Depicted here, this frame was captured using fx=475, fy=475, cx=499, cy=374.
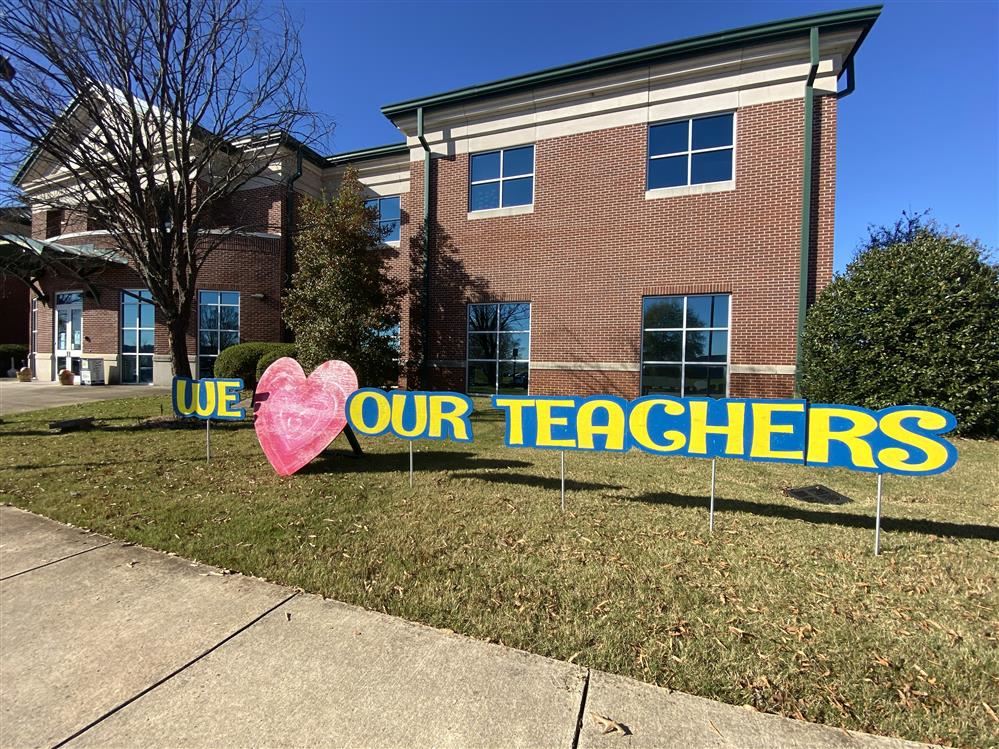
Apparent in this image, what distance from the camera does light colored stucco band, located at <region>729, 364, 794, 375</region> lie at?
11.6m

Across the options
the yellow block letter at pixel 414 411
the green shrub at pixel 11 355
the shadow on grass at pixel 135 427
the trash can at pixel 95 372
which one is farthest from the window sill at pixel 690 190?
the green shrub at pixel 11 355

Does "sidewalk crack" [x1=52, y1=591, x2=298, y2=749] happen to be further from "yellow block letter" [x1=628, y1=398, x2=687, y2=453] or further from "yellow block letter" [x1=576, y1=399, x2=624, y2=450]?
"yellow block letter" [x1=628, y1=398, x2=687, y2=453]

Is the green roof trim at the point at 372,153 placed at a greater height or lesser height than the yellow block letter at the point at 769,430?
greater

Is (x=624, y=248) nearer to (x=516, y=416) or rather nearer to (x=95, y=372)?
(x=516, y=416)

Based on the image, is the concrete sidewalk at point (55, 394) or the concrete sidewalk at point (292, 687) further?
the concrete sidewalk at point (55, 394)

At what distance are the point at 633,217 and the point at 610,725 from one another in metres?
12.6

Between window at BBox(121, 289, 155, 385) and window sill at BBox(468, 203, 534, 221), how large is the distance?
13897mm

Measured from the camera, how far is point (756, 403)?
4531 mm

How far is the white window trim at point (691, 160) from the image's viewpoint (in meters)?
12.1

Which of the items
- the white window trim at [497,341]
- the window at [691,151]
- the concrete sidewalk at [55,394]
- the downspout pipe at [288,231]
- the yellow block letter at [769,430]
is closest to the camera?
the yellow block letter at [769,430]

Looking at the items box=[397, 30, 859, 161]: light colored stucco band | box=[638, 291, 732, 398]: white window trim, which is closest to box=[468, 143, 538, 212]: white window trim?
box=[397, 30, 859, 161]: light colored stucco band

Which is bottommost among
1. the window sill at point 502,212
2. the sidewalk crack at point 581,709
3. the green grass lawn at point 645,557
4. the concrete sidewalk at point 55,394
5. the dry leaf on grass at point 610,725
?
the sidewalk crack at point 581,709

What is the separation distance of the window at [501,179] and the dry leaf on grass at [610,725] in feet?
44.6

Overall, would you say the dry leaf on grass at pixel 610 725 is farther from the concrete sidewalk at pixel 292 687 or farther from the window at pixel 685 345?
the window at pixel 685 345
